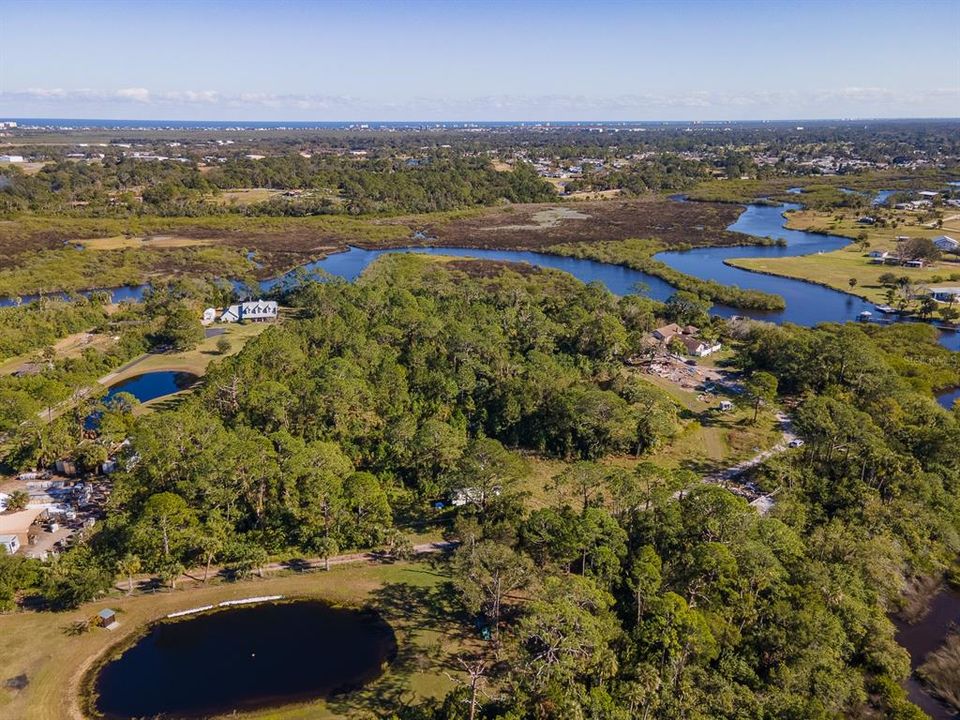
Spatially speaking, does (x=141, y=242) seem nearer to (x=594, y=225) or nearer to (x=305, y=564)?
(x=594, y=225)

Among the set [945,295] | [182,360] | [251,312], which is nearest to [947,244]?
[945,295]

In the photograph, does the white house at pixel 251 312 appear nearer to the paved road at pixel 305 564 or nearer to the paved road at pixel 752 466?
the paved road at pixel 305 564

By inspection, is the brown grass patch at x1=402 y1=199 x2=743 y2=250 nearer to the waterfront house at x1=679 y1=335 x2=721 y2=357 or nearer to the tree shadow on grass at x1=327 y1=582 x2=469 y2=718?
the waterfront house at x1=679 y1=335 x2=721 y2=357

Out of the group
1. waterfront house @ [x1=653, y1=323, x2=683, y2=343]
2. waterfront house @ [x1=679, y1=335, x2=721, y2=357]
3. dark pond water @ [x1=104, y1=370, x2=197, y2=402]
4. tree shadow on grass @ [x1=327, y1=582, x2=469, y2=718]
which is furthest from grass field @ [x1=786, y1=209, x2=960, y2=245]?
dark pond water @ [x1=104, y1=370, x2=197, y2=402]

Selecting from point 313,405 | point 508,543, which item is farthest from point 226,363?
point 508,543

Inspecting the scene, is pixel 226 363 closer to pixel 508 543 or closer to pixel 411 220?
pixel 508 543

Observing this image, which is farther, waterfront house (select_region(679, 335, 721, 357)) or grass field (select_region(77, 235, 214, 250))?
grass field (select_region(77, 235, 214, 250))
